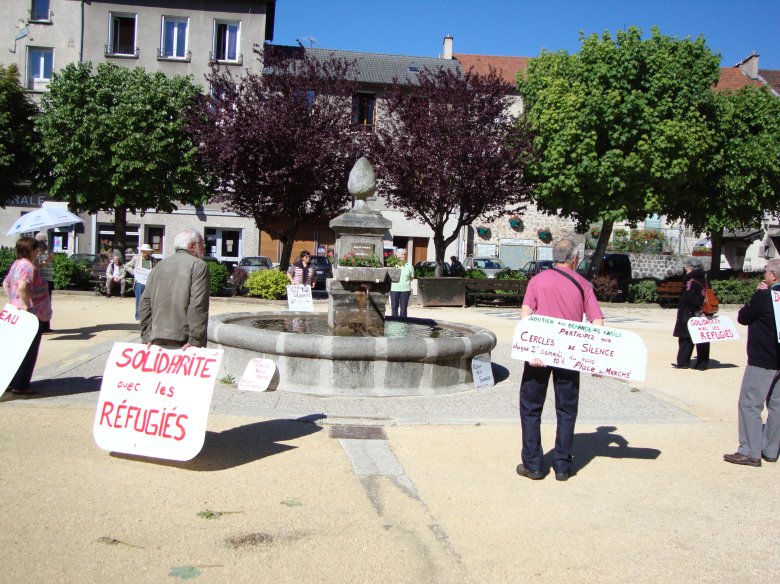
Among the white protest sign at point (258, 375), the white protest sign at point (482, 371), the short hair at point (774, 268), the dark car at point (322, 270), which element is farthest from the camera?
the dark car at point (322, 270)

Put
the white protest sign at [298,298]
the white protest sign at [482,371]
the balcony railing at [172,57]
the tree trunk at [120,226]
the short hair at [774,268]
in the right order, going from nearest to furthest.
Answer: the short hair at [774,268], the white protest sign at [482,371], the white protest sign at [298,298], the tree trunk at [120,226], the balcony railing at [172,57]

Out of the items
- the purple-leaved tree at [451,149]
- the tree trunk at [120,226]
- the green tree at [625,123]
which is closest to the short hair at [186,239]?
the purple-leaved tree at [451,149]

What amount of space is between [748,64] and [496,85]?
28.8m

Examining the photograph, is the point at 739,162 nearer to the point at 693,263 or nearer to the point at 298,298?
the point at 693,263

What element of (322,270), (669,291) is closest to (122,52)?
(322,270)

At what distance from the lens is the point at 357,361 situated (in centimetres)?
833

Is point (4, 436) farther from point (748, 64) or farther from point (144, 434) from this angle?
point (748, 64)

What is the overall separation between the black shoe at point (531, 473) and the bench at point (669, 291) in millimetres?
20413

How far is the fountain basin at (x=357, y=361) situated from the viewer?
826 centimetres

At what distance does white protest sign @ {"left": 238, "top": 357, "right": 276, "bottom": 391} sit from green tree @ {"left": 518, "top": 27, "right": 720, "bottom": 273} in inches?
711

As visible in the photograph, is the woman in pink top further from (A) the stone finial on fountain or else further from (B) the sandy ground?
(A) the stone finial on fountain

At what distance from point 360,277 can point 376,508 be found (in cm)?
558

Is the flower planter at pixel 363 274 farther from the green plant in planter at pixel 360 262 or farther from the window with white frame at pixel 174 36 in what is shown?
the window with white frame at pixel 174 36

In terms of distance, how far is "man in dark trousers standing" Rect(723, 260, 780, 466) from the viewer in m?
6.18
